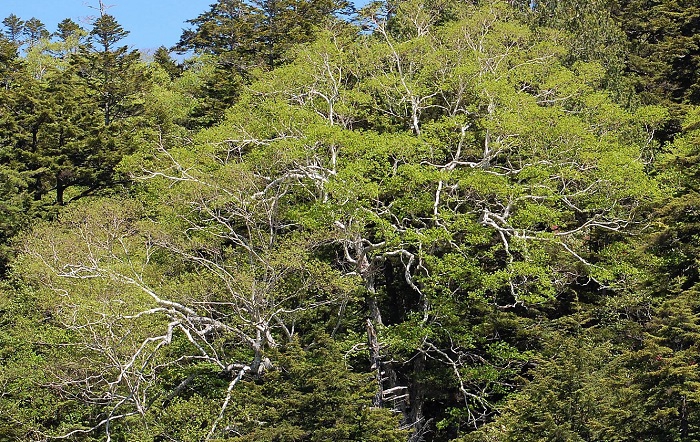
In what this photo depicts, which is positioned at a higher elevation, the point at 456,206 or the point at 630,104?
the point at 630,104

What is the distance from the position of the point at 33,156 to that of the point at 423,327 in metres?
17.2

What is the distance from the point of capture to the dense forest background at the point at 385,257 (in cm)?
1541

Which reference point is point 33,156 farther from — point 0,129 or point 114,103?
point 114,103

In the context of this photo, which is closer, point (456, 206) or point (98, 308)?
point (98, 308)

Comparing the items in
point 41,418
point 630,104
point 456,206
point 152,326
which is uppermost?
point 630,104

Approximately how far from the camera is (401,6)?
2645 cm

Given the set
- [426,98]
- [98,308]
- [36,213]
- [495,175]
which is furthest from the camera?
[36,213]

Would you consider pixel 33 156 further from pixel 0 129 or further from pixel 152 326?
pixel 152 326

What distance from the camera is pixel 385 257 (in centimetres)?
2252

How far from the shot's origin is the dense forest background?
50.6 ft

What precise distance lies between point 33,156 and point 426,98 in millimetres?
15302

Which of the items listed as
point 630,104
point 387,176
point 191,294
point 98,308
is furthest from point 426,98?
point 98,308

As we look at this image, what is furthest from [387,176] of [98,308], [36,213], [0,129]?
[0,129]

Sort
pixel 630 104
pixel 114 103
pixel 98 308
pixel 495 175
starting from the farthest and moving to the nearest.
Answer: pixel 114 103, pixel 630 104, pixel 495 175, pixel 98 308
